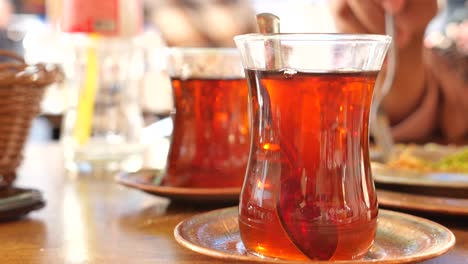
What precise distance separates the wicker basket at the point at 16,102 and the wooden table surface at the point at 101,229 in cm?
6

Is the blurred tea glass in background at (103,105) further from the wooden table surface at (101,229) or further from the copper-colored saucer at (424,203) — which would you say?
the copper-colored saucer at (424,203)

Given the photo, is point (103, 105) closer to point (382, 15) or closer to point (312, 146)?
point (382, 15)

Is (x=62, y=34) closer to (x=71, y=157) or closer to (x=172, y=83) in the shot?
(x=71, y=157)

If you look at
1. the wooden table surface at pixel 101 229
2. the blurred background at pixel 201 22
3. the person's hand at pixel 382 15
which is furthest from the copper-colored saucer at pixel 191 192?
the blurred background at pixel 201 22

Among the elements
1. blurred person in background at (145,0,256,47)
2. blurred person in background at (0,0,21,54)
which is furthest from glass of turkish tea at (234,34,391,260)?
blurred person in background at (0,0,21,54)

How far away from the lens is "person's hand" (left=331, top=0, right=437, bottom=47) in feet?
4.05

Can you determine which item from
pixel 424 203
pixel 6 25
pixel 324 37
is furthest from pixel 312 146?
pixel 6 25

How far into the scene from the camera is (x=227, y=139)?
0.73 meters

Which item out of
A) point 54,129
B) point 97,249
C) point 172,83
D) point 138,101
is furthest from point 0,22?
point 97,249

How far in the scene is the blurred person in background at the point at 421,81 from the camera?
1316 millimetres

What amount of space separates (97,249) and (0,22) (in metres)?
2.85

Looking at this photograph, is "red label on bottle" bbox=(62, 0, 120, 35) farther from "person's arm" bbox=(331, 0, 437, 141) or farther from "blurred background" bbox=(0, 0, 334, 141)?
"blurred background" bbox=(0, 0, 334, 141)

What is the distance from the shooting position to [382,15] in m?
1.24

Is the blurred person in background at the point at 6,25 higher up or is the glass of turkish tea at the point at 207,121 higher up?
the blurred person in background at the point at 6,25
